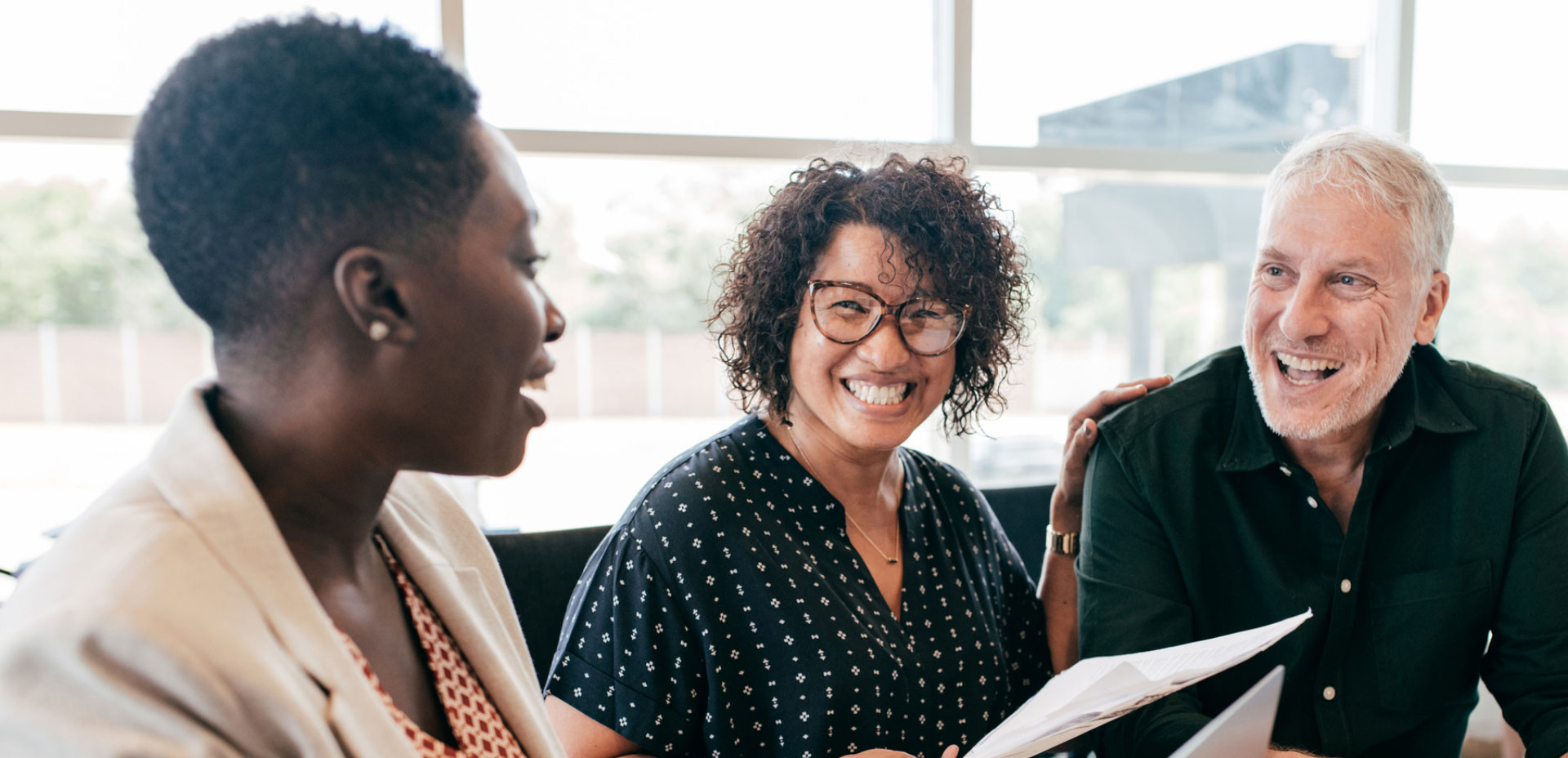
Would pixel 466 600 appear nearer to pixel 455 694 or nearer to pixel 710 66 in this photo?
pixel 455 694

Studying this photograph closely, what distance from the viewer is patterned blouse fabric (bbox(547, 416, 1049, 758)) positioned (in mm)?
1253

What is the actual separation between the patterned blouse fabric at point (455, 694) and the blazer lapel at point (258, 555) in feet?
0.42

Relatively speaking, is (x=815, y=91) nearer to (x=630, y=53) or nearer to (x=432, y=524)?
(x=630, y=53)

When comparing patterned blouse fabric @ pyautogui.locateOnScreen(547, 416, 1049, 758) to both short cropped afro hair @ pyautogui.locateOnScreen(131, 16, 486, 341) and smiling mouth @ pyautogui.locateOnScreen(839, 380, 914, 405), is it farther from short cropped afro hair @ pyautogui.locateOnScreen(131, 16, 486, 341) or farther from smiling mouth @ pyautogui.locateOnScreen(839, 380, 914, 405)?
short cropped afro hair @ pyautogui.locateOnScreen(131, 16, 486, 341)

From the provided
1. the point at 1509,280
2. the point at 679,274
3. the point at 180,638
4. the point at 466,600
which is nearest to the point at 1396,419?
the point at 466,600

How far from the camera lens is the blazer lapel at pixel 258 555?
0.60 m

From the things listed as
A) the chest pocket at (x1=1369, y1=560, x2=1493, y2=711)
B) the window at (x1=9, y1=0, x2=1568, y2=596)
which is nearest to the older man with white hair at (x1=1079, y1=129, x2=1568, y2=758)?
the chest pocket at (x1=1369, y1=560, x2=1493, y2=711)

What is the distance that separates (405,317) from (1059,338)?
2666 mm

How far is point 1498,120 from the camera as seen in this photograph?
3.31m

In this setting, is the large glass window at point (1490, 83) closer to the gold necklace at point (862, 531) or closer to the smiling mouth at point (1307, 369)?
the smiling mouth at point (1307, 369)

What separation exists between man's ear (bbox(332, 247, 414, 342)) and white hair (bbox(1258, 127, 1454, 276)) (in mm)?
1291

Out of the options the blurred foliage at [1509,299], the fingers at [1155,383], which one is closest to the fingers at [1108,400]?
the fingers at [1155,383]

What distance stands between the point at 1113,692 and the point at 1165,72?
8.17 feet

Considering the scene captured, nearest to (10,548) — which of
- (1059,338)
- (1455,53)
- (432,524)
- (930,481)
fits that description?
(432,524)
